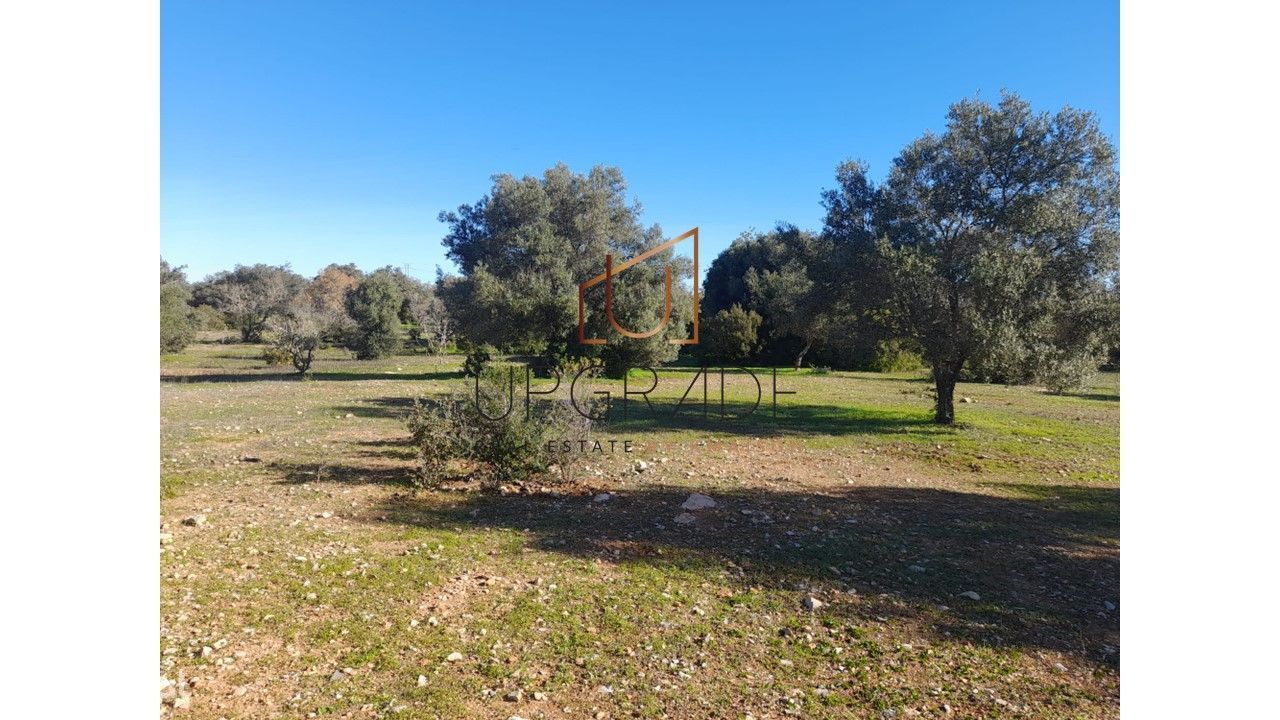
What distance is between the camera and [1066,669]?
10.9 ft

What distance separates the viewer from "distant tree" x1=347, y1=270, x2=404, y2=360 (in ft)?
96.0

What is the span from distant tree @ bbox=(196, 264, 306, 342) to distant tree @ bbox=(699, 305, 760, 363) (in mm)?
22068

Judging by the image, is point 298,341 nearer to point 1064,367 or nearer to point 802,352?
point 802,352

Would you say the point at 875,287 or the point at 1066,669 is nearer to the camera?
the point at 1066,669

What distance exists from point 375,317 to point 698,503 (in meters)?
26.8

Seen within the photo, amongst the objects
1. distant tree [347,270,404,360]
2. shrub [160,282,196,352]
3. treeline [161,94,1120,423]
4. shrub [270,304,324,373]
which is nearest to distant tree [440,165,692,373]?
treeline [161,94,1120,423]

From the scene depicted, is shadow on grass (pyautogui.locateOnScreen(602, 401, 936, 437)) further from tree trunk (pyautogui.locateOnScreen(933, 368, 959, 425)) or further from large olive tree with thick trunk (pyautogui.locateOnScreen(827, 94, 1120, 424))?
large olive tree with thick trunk (pyautogui.locateOnScreen(827, 94, 1120, 424))

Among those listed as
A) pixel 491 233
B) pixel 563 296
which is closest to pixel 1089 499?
pixel 563 296

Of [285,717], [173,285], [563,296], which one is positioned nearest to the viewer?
[285,717]

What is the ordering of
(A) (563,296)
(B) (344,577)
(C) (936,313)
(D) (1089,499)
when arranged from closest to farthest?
(B) (344,577)
(D) (1089,499)
(C) (936,313)
(A) (563,296)

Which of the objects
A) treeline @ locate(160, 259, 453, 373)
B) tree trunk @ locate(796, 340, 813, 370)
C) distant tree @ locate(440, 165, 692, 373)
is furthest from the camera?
tree trunk @ locate(796, 340, 813, 370)
